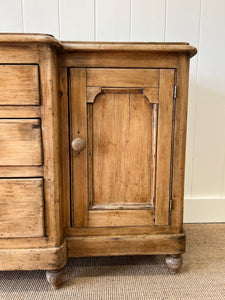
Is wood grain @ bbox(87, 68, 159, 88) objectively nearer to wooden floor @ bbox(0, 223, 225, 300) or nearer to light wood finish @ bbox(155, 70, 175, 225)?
light wood finish @ bbox(155, 70, 175, 225)

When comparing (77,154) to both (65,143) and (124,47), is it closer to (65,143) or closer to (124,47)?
(65,143)

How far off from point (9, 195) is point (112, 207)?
353 mm

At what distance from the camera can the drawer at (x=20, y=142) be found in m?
0.76

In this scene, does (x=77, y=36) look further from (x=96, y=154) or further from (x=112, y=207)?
(x=112, y=207)

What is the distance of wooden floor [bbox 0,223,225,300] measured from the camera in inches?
33.0

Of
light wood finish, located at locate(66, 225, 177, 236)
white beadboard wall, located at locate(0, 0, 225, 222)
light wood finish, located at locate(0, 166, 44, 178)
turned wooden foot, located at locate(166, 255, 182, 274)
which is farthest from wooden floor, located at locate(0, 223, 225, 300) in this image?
white beadboard wall, located at locate(0, 0, 225, 222)

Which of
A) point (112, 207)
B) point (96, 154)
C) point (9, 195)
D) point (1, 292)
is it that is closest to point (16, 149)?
point (9, 195)

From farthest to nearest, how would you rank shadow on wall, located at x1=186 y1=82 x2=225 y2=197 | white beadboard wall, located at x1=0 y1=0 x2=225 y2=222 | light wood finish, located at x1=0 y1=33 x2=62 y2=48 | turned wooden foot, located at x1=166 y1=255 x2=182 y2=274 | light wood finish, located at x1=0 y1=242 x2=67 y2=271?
shadow on wall, located at x1=186 y1=82 x2=225 y2=197 → white beadboard wall, located at x1=0 y1=0 x2=225 y2=222 → turned wooden foot, located at x1=166 y1=255 x2=182 y2=274 → light wood finish, located at x1=0 y1=242 x2=67 y2=271 → light wood finish, located at x1=0 y1=33 x2=62 y2=48

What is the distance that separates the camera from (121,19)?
1211mm

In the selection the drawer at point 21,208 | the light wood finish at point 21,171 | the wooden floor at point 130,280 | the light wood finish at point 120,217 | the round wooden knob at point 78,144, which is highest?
the round wooden knob at point 78,144

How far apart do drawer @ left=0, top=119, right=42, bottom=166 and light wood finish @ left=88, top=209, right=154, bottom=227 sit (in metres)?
0.29

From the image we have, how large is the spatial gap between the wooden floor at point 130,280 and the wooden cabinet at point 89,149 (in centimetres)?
6

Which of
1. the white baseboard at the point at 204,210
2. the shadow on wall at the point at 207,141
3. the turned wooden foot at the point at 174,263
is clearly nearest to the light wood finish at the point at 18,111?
the turned wooden foot at the point at 174,263

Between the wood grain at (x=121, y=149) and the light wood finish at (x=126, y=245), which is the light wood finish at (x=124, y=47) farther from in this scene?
the light wood finish at (x=126, y=245)
